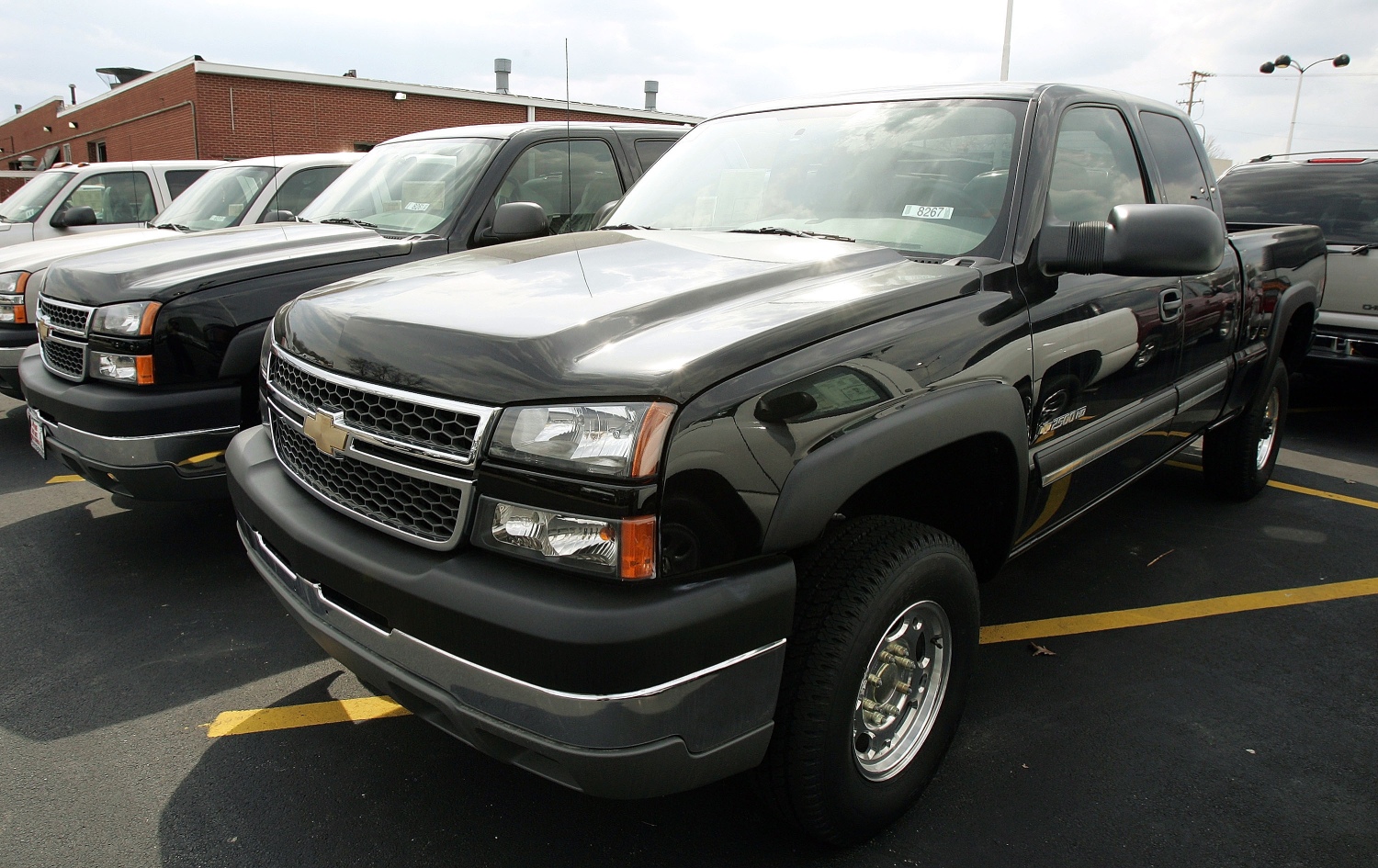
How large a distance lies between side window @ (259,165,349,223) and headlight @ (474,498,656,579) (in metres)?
6.47

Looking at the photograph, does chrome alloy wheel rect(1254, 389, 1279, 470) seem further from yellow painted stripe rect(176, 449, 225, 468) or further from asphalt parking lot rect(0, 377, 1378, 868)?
yellow painted stripe rect(176, 449, 225, 468)

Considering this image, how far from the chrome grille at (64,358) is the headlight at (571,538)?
2.92 meters

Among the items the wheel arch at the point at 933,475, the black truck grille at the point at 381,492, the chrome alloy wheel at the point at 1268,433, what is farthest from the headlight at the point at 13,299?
the chrome alloy wheel at the point at 1268,433

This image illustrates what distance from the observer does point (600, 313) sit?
2.04 meters

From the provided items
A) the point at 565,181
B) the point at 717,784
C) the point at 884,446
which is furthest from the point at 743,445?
the point at 565,181

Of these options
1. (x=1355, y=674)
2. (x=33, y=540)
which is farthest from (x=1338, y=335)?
(x=33, y=540)

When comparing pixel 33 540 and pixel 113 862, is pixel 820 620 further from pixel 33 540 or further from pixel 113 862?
pixel 33 540

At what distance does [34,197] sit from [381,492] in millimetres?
10277

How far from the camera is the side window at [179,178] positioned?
31.7 ft

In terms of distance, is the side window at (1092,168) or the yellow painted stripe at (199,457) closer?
the side window at (1092,168)

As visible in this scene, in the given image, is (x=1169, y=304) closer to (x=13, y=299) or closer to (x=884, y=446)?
(x=884, y=446)

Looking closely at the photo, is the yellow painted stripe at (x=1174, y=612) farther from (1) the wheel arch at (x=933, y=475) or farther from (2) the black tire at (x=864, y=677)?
(2) the black tire at (x=864, y=677)

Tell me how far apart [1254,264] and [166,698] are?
4784 mm

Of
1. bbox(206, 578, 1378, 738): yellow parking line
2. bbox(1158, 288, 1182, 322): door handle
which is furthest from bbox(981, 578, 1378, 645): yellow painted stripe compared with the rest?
bbox(1158, 288, 1182, 322): door handle
